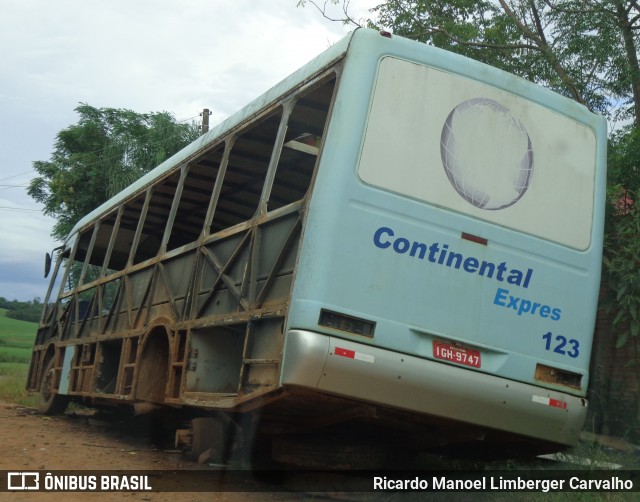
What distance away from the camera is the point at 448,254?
205 inches

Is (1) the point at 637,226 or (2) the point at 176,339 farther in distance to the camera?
(1) the point at 637,226

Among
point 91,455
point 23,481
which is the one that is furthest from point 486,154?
point 91,455

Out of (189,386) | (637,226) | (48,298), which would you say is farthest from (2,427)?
(637,226)

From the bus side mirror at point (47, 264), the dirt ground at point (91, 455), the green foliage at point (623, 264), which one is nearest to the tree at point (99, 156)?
the bus side mirror at point (47, 264)

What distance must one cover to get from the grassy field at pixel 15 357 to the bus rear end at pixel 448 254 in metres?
10.7

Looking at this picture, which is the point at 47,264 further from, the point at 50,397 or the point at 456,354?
the point at 456,354

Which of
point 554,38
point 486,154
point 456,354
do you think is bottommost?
point 456,354

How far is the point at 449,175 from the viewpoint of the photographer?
532 cm

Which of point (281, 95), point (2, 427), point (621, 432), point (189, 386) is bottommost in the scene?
point (2, 427)

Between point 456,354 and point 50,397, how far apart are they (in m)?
8.14

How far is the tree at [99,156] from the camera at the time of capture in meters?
22.9

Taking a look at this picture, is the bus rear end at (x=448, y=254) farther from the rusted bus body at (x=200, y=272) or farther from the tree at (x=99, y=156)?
the tree at (x=99, y=156)

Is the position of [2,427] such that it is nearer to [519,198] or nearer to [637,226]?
[519,198]

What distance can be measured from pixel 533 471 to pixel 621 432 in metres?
2.70
